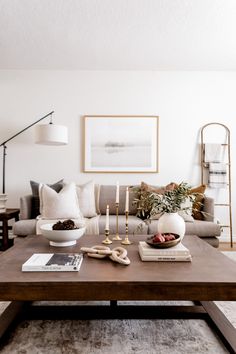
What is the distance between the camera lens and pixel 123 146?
4.05 m

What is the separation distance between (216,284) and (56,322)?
1.06m

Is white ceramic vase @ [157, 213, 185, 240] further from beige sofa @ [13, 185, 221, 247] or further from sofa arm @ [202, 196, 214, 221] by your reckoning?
sofa arm @ [202, 196, 214, 221]

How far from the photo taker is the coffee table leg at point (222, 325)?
1476mm

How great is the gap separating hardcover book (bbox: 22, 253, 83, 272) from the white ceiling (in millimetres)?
2202

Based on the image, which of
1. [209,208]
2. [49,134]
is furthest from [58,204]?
[209,208]

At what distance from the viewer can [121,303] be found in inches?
80.9

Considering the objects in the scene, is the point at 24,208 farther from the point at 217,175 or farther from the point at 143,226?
the point at 217,175

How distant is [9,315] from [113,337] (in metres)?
0.65

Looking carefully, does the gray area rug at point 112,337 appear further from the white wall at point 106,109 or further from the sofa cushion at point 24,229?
the white wall at point 106,109

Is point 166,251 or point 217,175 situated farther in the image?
point 217,175

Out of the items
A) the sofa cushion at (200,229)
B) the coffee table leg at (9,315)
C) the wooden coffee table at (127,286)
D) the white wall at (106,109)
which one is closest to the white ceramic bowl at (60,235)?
the wooden coffee table at (127,286)

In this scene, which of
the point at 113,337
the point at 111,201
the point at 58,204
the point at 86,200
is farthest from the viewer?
the point at 111,201

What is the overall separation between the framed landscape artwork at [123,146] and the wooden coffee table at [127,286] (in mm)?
2354

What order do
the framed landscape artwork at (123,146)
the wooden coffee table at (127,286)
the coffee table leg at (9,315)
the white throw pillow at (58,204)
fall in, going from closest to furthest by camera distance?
the wooden coffee table at (127,286) < the coffee table leg at (9,315) < the white throw pillow at (58,204) < the framed landscape artwork at (123,146)
